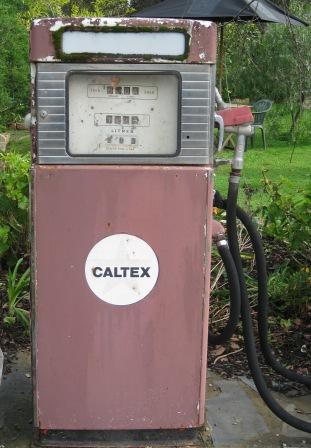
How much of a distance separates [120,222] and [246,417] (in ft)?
3.72

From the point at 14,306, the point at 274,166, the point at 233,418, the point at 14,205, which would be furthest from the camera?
the point at 274,166

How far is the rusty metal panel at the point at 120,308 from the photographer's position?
2453mm

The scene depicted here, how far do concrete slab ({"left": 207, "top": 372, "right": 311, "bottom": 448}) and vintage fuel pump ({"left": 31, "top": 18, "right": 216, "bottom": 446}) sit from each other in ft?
0.78

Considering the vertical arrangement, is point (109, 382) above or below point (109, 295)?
below

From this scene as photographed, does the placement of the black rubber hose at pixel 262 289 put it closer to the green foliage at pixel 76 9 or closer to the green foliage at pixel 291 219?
the green foliage at pixel 291 219

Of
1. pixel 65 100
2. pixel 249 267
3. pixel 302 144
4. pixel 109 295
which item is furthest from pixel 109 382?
pixel 302 144

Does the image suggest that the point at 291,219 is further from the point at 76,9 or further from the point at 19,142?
the point at 76,9

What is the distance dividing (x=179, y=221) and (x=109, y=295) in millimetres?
388

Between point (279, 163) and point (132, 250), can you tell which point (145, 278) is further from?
point (279, 163)

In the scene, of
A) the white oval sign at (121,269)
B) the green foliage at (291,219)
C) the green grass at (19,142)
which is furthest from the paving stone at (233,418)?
the green grass at (19,142)

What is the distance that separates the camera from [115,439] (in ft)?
9.01

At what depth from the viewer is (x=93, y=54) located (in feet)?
7.58

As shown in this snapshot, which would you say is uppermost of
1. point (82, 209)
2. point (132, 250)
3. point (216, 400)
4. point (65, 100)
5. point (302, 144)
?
point (65, 100)

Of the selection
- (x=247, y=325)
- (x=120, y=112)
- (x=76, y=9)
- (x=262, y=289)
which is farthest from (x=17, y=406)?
(x=76, y=9)
